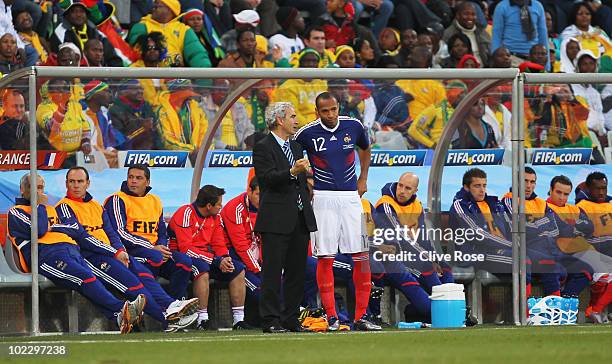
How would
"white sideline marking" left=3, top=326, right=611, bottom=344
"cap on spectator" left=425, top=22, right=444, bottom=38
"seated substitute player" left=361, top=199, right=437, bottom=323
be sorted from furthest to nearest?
"cap on spectator" left=425, top=22, right=444, bottom=38 → "seated substitute player" left=361, top=199, right=437, bottom=323 → "white sideline marking" left=3, top=326, right=611, bottom=344

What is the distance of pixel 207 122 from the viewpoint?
13188 mm

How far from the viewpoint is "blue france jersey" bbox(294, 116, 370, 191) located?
40.3 ft

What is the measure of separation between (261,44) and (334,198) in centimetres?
557

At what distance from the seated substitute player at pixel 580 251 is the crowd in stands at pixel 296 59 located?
493 mm

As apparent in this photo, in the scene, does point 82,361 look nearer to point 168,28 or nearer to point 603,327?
point 603,327

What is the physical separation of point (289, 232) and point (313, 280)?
158cm

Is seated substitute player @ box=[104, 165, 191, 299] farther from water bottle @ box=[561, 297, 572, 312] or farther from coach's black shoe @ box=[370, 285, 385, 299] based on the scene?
water bottle @ box=[561, 297, 572, 312]

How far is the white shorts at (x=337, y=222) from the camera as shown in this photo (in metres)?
12.3

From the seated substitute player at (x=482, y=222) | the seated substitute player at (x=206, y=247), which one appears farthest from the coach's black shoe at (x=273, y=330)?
the seated substitute player at (x=482, y=222)

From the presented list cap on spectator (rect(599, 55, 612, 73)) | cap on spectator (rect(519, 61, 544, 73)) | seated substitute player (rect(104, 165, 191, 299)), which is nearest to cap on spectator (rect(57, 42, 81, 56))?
seated substitute player (rect(104, 165, 191, 299))

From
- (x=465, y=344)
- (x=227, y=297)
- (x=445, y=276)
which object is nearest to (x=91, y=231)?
(x=227, y=297)

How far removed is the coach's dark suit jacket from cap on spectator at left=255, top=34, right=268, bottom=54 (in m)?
5.74

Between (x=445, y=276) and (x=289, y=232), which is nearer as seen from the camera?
(x=289, y=232)

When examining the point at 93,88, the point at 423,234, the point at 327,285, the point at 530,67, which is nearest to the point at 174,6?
the point at 530,67
